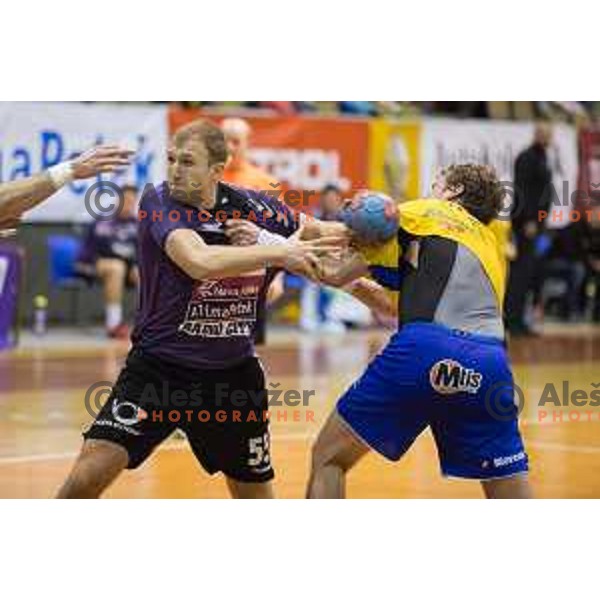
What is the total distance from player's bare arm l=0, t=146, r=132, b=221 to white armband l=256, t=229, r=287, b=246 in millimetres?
715

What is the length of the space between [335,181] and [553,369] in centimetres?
536

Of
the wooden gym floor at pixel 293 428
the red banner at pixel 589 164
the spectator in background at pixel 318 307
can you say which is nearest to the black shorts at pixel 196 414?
the wooden gym floor at pixel 293 428

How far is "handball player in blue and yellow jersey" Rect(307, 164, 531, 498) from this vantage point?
23.8ft

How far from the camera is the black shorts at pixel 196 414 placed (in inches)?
291

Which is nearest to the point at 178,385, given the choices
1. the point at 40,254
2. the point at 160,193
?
the point at 160,193

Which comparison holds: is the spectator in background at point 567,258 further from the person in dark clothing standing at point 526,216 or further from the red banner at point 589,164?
the person in dark clothing standing at point 526,216

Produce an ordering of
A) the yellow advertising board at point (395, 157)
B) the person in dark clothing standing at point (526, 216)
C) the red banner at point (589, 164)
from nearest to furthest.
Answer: the person in dark clothing standing at point (526, 216), the yellow advertising board at point (395, 157), the red banner at point (589, 164)

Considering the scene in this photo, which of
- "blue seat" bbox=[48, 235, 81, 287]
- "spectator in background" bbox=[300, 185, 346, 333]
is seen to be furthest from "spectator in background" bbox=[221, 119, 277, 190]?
"spectator in background" bbox=[300, 185, 346, 333]

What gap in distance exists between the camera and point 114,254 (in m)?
19.4

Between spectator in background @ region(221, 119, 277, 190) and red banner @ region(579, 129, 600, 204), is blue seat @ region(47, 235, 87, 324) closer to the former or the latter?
spectator in background @ region(221, 119, 277, 190)

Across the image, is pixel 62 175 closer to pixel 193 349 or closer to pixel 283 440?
pixel 193 349

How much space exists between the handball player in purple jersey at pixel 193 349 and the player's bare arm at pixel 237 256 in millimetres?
21

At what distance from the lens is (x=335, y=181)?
71.4 feet

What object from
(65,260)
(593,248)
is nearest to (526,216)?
(593,248)
